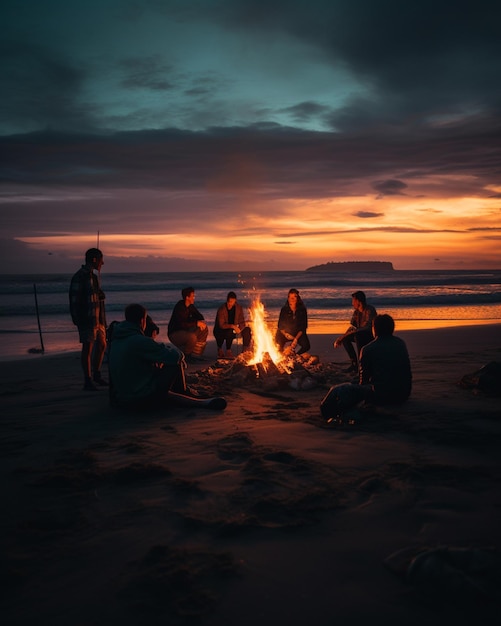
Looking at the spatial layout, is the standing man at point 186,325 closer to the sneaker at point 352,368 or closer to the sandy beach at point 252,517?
the sneaker at point 352,368

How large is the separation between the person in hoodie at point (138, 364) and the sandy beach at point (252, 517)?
289 mm

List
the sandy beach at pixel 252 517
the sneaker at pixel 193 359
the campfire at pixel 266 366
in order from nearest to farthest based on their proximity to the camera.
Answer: the sandy beach at pixel 252 517 → the campfire at pixel 266 366 → the sneaker at pixel 193 359

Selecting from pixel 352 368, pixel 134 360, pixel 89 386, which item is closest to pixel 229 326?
pixel 352 368

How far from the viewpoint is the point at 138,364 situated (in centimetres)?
686

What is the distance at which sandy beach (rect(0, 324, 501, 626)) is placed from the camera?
2830mm

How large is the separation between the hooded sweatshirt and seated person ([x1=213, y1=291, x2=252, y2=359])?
543cm

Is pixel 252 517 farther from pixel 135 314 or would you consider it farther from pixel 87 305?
pixel 87 305

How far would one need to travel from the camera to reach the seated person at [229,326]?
40.8 feet

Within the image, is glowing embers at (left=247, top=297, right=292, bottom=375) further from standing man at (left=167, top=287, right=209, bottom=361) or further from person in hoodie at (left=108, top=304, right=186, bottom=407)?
person in hoodie at (left=108, top=304, right=186, bottom=407)

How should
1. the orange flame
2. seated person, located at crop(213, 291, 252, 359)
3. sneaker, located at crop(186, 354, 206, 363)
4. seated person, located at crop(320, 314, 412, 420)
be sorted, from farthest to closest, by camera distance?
1. seated person, located at crop(213, 291, 252, 359)
2. sneaker, located at crop(186, 354, 206, 363)
3. the orange flame
4. seated person, located at crop(320, 314, 412, 420)

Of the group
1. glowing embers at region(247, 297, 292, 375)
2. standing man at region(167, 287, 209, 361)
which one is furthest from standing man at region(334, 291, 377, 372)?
standing man at region(167, 287, 209, 361)

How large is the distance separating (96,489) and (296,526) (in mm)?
1811

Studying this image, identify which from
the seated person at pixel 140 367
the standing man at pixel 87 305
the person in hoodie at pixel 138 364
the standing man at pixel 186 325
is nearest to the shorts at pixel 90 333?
the standing man at pixel 87 305

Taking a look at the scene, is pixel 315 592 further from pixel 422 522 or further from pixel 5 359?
pixel 5 359
